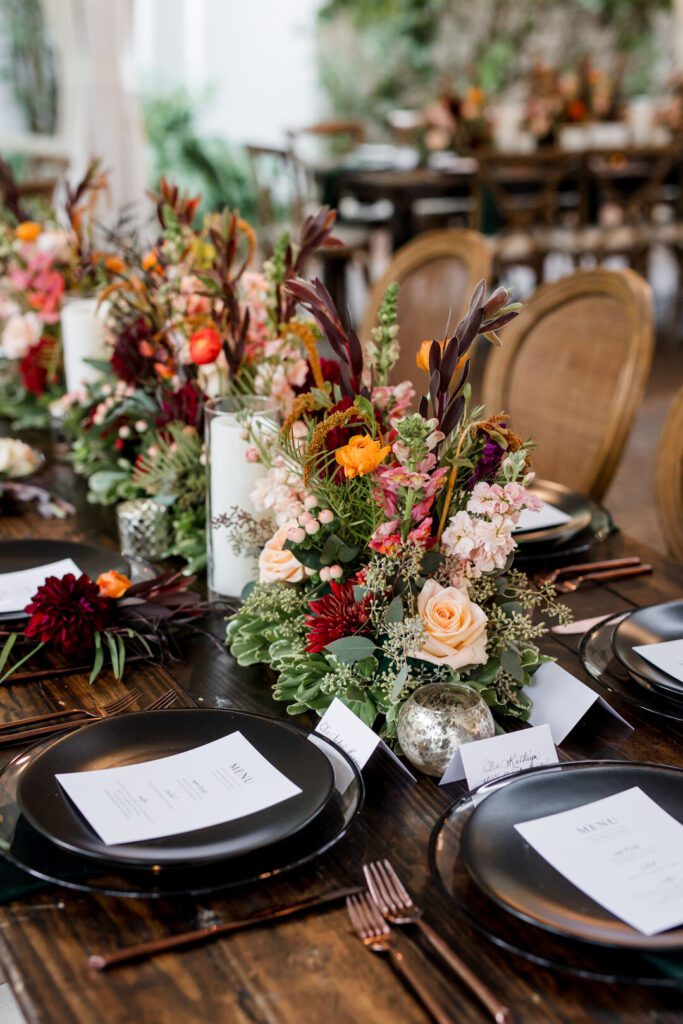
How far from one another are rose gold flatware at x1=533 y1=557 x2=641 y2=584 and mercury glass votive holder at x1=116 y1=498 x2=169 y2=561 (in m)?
0.48

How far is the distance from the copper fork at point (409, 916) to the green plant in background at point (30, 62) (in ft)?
19.7

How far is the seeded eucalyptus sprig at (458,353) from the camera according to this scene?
3.21 feet

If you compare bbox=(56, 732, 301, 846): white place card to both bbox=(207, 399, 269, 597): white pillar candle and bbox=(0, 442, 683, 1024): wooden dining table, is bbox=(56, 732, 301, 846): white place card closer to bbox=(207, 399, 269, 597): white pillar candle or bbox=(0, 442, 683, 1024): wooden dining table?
bbox=(0, 442, 683, 1024): wooden dining table

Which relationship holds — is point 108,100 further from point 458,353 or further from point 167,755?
point 167,755

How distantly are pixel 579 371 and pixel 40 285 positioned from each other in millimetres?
987

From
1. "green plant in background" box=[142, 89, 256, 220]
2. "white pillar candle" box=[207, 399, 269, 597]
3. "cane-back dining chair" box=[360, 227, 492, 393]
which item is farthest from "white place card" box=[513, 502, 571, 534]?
"green plant in background" box=[142, 89, 256, 220]

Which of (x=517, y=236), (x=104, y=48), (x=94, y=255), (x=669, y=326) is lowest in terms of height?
(x=669, y=326)

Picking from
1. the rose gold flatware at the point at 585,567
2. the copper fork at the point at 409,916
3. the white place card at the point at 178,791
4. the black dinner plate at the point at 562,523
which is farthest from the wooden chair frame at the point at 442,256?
the copper fork at the point at 409,916

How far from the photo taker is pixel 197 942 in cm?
77

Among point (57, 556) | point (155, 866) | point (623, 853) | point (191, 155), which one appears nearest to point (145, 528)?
point (57, 556)

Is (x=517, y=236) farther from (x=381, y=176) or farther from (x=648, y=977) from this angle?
(x=648, y=977)

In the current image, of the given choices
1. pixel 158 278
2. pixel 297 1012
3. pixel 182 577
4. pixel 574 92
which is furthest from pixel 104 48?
pixel 297 1012

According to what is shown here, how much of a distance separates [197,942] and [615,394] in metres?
1.40

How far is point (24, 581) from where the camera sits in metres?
1.37
